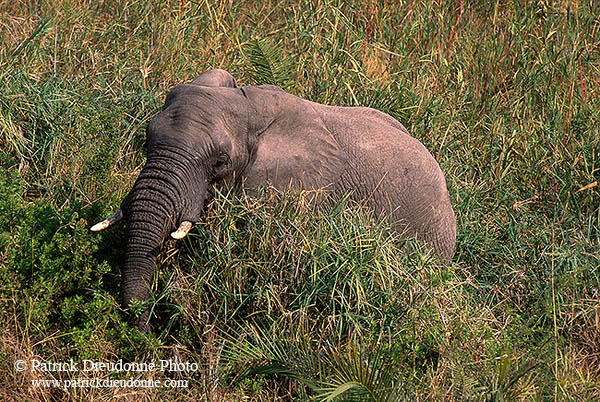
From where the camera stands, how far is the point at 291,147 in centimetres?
498

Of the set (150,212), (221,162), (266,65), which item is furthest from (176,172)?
(266,65)

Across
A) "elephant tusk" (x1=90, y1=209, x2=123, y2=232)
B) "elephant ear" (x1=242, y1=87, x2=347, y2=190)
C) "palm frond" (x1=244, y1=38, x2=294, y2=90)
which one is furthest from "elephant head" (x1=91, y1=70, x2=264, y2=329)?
"palm frond" (x1=244, y1=38, x2=294, y2=90)

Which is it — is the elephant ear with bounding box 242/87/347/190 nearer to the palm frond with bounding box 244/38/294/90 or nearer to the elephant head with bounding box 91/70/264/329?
the elephant head with bounding box 91/70/264/329

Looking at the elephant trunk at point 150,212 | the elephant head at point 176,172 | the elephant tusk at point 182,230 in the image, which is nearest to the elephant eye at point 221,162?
the elephant head at point 176,172

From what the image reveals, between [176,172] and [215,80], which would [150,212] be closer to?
[176,172]

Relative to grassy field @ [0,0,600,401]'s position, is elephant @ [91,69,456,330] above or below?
above

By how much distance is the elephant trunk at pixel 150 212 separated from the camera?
4316mm

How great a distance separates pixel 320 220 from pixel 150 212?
917 millimetres

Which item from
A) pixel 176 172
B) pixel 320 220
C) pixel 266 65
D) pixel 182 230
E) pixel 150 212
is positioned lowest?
pixel 266 65

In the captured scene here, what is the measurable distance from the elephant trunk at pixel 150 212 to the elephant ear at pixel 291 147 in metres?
0.52

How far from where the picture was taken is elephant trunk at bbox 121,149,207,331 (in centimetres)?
432

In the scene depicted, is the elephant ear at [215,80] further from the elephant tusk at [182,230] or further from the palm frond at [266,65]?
the palm frond at [266,65]

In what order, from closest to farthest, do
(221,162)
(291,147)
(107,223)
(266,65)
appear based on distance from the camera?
(107,223) → (221,162) → (291,147) → (266,65)

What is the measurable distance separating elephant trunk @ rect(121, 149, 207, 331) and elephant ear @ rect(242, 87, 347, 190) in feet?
1.72
